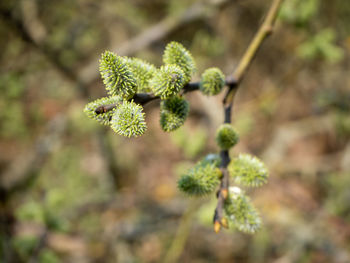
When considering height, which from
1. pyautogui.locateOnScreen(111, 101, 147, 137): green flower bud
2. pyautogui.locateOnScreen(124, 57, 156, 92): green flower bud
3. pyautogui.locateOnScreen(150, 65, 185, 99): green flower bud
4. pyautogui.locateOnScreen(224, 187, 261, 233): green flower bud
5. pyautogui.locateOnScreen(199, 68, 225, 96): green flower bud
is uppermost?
pyautogui.locateOnScreen(199, 68, 225, 96): green flower bud

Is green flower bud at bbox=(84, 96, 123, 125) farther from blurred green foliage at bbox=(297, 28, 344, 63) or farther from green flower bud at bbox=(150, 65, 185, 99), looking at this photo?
blurred green foliage at bbox=(297, 28, 344, 63)

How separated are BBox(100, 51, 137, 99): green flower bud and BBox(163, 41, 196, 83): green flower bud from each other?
0.72ft

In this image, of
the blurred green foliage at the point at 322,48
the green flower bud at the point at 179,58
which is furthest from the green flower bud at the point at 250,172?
the blurred green foliage at the point at 322,48

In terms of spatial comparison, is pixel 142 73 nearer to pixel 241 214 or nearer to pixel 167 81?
pixel 167 81

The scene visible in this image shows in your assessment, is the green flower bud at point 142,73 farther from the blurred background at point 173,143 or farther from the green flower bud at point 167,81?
the blurred background at point 173,143

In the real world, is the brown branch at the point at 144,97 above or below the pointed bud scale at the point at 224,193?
above

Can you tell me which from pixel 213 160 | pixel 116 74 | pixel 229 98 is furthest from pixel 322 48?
pixel 116 74

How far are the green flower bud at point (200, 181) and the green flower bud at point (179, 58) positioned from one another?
0.38m

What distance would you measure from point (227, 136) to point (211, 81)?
0.80 ft

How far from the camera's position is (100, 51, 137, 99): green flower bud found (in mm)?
870

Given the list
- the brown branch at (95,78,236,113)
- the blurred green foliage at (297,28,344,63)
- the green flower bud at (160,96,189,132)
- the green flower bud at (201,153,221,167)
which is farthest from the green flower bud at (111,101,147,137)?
the blurred green foliage at (297,28,344,63)

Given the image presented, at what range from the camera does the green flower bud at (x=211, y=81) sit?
3.69 ft

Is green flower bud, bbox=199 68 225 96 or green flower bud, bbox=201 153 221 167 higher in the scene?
green flower bud, bbox=199 68 225 96

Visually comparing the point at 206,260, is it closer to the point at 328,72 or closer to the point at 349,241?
the point at 349,241
